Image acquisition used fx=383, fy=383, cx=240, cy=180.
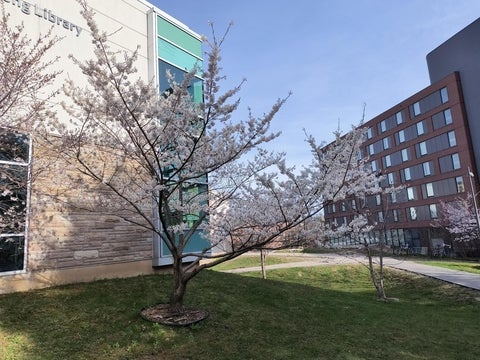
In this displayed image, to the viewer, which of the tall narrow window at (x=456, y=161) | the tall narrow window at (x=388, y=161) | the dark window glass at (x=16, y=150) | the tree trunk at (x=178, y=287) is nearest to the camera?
the tree trunk at (x=178, y=287)

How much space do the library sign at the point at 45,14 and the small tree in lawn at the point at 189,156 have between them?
3.75 metres

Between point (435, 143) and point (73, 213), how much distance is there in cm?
4347

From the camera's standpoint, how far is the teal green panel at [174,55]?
42.5 ft

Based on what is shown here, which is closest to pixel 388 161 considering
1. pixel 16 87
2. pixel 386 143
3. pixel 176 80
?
pixel 386 143

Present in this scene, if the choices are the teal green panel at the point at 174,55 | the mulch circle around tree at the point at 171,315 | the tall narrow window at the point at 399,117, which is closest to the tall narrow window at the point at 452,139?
the tall narrow window at the point at 399,117

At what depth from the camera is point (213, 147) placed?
286 inches

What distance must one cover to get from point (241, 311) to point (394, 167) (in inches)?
1850

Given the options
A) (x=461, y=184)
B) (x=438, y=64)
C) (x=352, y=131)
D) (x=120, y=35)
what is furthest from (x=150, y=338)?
(x=438, y=64)

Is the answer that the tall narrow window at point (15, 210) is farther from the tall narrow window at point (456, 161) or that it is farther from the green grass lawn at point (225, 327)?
the tall narrow window at point (456, 161)

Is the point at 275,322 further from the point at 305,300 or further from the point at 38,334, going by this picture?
the point at 38,334

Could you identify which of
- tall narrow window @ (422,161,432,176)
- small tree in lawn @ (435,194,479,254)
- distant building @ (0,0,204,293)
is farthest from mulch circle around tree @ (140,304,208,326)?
tall narrow window @ (422,161,432,176)

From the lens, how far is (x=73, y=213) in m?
9.53

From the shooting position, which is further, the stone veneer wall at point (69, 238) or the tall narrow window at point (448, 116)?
the tall narrow window at point (448, 116)

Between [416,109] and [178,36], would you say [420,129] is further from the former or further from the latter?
[178,36]
